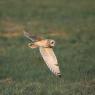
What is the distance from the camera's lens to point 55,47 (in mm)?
14898

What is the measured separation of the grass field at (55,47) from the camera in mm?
9797

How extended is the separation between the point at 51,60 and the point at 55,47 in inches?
229

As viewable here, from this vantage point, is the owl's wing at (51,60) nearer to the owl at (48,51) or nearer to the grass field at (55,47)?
the owl at (48,51)

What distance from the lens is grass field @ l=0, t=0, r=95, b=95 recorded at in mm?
9797

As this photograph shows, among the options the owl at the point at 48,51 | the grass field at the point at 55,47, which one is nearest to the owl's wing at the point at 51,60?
the owl at the point at 48,51

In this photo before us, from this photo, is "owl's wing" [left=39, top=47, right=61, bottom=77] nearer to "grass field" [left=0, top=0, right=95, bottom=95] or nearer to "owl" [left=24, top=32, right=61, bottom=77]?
"owl" [left=24, top=32, right=61, bottom=77]

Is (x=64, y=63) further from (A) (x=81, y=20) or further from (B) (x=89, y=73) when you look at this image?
(A) (x=81, y=20)

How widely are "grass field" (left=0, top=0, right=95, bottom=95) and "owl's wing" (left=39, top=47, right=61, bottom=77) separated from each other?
0.42 m

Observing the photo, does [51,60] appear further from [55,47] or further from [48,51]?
[55,47]

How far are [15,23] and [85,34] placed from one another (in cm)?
300

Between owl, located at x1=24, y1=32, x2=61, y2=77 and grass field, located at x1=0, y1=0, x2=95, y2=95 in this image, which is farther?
grass field, located at x1=0, y1=0, x2=95, y2=95

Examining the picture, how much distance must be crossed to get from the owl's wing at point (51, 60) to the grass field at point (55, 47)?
1.37 ft

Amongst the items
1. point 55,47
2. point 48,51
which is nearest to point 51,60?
point 48,51

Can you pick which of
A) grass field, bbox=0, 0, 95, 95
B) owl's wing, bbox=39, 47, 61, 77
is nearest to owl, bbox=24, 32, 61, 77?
owl's wing, bbox=39, 47, 61, 77
